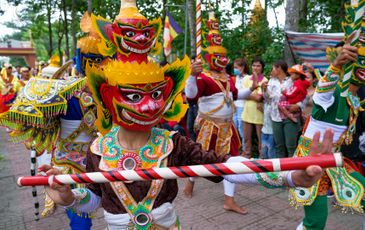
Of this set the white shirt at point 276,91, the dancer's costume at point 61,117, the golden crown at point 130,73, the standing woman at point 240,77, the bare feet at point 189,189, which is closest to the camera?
the golden crown at point 130,73

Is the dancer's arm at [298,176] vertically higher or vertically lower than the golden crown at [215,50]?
Result: lower

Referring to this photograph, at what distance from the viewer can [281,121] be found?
5.31 m

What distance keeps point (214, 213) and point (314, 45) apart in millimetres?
2875

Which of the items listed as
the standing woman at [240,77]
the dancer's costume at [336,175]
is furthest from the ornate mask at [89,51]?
the standing woman at [240,77]

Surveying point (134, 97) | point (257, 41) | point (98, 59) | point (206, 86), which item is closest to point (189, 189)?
point (206, 86)

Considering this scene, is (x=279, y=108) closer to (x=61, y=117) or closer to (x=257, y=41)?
(x=61, y=117)

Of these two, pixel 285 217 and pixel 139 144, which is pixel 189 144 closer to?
pixel 139 144

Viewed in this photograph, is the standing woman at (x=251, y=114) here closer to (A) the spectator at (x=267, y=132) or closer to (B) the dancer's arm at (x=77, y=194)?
(A) the spectator at (x=267, y=132)

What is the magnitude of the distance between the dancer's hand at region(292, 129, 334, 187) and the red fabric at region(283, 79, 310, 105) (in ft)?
12.3

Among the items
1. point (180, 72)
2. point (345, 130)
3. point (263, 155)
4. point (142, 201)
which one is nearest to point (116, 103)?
point (180, 72)

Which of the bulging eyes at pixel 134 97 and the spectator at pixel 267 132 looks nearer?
the bulging eyes at pixel 134 97

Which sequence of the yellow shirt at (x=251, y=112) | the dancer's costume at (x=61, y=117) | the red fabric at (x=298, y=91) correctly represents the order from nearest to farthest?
the dancer's costume at (x=61, y=117), the red fabric at (x=298, y=91), the yellow shirt at (x=251, y=112)

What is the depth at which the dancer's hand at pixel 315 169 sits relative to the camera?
138 centimetres

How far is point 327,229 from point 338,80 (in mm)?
2041
